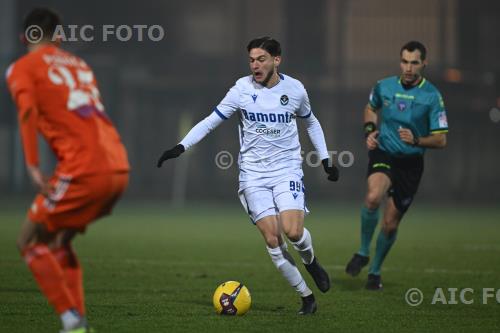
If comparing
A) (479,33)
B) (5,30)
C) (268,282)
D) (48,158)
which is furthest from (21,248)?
(479,33)

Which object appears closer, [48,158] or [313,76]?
[48,158]

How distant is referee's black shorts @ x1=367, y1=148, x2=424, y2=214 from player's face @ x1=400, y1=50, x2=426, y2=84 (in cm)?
78

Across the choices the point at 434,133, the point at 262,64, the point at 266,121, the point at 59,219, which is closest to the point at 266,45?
the point at 262,64

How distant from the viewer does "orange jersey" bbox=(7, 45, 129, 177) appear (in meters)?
6.03

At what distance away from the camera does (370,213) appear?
417 inches

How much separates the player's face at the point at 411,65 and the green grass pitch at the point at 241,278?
209 centimetres

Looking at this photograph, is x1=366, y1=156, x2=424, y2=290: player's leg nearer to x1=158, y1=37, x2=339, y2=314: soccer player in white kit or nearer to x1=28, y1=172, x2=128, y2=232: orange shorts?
x1=158, y1=37, x2=339, y2=314: soccer player in white kit

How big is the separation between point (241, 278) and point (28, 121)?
544cm

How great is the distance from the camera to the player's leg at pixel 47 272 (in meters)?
6.06

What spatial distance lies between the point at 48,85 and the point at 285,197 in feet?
9.59

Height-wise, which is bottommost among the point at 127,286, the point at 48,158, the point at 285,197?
the point at 48,158

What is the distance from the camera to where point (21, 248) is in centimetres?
614

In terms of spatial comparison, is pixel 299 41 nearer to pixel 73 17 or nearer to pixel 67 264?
pixel 73 17

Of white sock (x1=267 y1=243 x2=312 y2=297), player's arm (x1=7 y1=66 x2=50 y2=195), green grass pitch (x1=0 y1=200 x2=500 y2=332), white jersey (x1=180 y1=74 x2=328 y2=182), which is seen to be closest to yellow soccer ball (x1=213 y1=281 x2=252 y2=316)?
green grass pitch (x1=0 y1=200 x2=500 y2=332)
